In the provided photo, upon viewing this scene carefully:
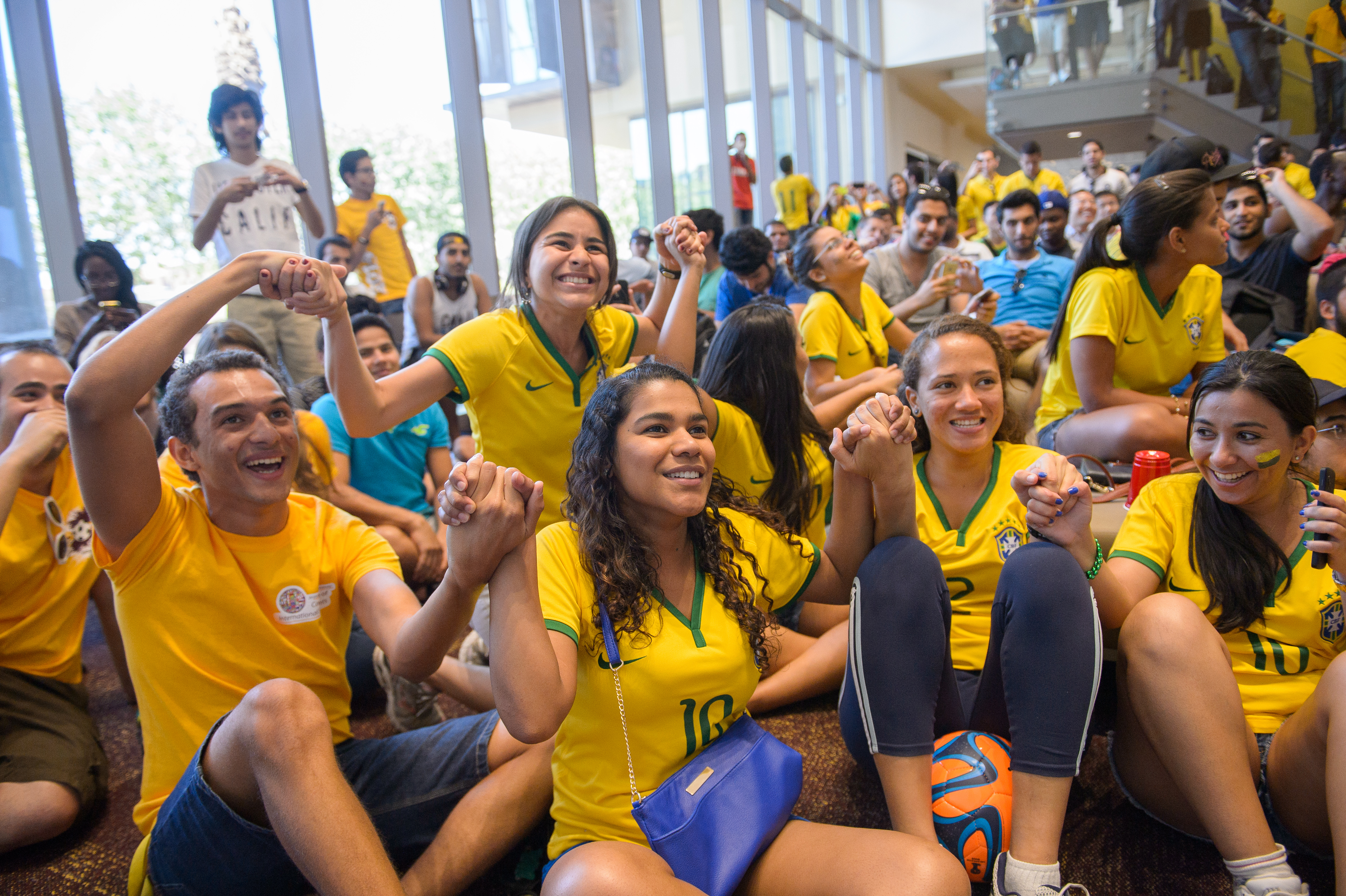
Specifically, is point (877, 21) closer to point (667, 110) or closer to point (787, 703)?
point (667, 110)

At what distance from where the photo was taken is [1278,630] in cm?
156

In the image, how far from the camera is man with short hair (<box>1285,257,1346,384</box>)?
2.14m

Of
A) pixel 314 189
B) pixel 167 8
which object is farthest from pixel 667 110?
pixel 167 8

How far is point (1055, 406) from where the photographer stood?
2.94 m

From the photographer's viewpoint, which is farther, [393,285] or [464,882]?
[393,285]

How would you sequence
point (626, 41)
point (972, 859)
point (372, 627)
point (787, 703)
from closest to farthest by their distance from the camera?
1. point (972, 859)
2. point (372, 627)
3. point (787, 703)
4. point (626, 41)

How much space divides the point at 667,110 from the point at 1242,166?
22.4 feet

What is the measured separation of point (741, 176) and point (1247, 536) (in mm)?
8581

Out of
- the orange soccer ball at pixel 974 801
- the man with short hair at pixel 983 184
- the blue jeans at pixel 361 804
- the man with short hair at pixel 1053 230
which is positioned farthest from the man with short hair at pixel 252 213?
the man with short hair at pixel 983 184

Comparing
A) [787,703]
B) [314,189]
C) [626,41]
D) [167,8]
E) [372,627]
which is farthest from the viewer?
[626,41]

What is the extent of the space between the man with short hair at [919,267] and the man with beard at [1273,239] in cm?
119

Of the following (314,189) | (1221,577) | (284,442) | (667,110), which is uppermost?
(667,110)

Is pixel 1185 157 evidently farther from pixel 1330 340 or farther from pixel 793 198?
pixel 793 198

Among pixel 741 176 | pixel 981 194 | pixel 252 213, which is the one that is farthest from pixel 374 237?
pixel 981 194
